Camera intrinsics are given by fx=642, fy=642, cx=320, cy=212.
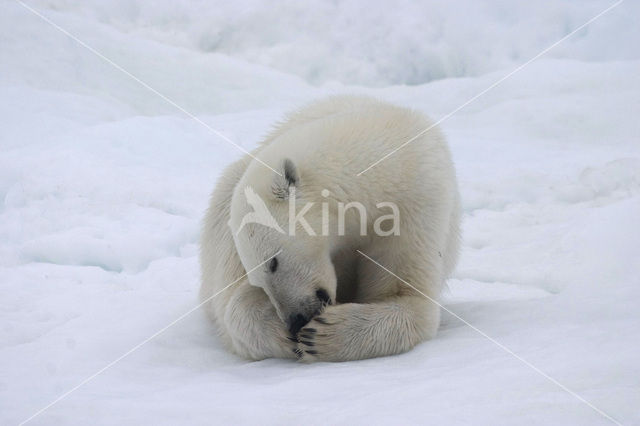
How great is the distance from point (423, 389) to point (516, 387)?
0.91 feet

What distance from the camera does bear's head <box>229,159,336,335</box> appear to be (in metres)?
2.75

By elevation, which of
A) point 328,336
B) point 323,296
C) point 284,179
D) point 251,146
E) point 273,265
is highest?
point 251,146

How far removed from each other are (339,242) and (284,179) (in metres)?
0.45

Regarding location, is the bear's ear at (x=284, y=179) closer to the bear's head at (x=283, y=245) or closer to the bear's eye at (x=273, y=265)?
the bear's head at (x=283, y=245)

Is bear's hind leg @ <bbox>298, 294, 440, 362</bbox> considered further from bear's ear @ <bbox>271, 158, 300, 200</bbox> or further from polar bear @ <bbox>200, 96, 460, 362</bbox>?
bear's ear @ <bbox>271, 158, 300, 200</bbox>

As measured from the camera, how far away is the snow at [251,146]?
2012 millimetres

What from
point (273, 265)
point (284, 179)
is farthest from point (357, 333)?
point (284, 179)

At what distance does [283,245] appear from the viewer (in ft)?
9.02

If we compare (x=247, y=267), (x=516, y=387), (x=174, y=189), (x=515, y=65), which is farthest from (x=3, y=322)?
(x=515, y=65)

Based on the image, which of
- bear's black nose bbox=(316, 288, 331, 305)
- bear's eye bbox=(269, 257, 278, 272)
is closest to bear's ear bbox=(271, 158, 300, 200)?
bear's eye bbox=(269, 257, 278, 272)

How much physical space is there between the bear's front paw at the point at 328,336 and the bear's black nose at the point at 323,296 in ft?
0.32

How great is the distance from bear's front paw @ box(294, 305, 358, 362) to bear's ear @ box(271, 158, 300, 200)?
54cm

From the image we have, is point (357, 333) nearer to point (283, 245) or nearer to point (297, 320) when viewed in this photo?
point (297, 320)

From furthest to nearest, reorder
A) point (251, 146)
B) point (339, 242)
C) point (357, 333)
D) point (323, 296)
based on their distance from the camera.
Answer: point (251, 146), point (339, 242), point (323, 296), point (357, 333)
